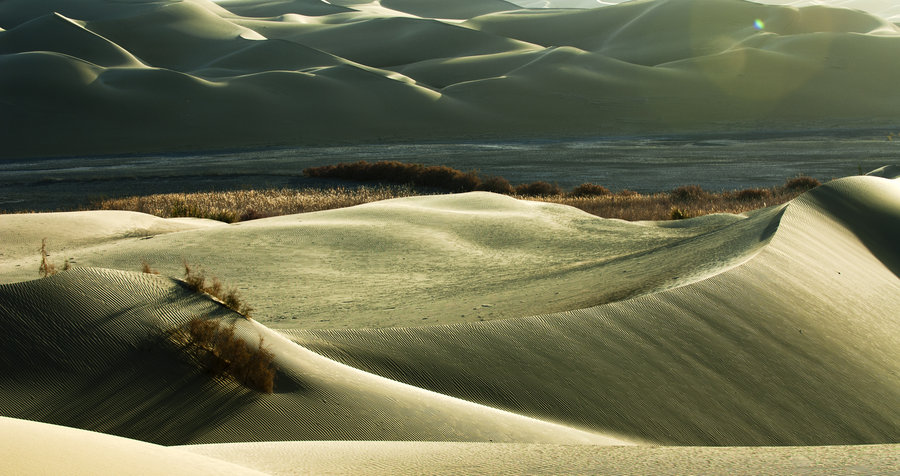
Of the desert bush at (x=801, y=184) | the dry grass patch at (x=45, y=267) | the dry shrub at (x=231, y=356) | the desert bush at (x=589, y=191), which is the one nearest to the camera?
the dry shrub at (x=231, y=356)

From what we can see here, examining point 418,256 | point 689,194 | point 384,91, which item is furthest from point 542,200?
point 384,91

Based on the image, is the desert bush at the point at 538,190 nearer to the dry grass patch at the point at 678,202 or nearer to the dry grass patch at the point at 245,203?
the dry grass patch at the point at 678,202

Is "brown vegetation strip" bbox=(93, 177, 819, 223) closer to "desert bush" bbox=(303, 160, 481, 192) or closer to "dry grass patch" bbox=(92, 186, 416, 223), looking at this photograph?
"dry grass patch" bbox=(92, 186, 416, 223)

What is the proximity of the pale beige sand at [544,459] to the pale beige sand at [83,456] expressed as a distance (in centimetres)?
42

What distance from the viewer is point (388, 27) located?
98.1 meters

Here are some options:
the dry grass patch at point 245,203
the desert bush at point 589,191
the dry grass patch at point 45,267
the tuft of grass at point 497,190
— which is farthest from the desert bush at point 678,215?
the dry grass patch at point 45,267

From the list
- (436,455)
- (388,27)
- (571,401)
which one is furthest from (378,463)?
(388,27)

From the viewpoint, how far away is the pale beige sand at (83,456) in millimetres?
1637

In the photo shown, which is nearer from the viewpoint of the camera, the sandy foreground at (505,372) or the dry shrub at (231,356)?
the sandy foreground at (505,372)

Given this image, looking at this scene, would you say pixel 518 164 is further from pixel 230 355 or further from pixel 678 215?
pixel 230 355

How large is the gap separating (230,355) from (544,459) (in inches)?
62.0

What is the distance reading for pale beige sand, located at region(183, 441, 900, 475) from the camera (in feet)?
7.26

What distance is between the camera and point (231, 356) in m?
3.38

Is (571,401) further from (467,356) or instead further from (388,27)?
(388,27)
